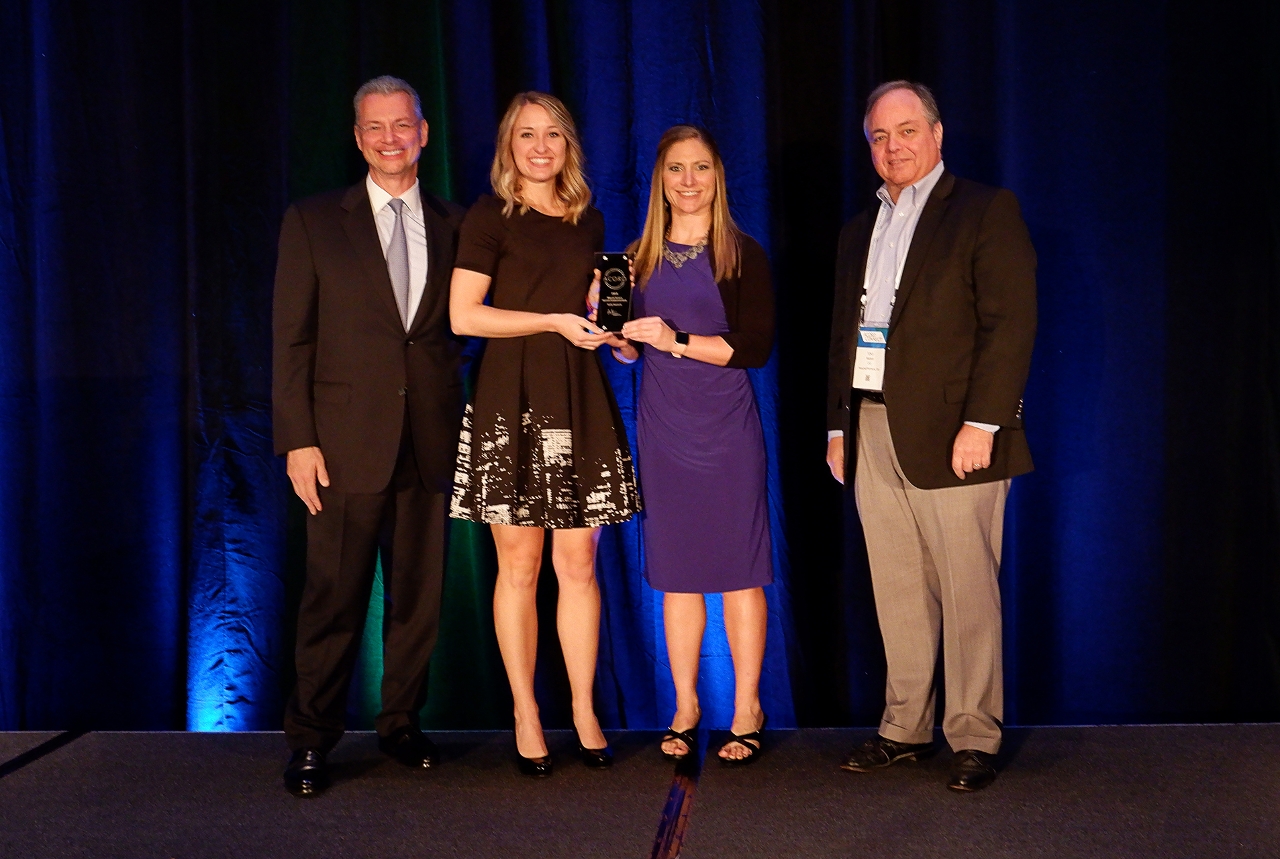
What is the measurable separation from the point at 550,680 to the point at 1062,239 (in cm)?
207

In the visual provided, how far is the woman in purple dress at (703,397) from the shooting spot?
110 inches

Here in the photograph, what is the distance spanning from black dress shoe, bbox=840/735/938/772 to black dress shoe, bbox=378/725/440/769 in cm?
105

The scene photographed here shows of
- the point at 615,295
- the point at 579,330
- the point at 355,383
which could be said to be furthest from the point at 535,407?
the point at 355,383

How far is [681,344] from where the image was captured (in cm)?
272

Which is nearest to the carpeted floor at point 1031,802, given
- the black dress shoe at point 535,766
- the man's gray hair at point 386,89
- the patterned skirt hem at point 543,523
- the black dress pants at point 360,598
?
the black dress shoe at point 535,766

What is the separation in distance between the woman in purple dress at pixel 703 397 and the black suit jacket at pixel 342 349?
0.59m

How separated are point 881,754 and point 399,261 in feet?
5.66

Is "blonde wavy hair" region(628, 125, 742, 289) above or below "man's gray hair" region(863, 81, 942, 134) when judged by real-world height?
below

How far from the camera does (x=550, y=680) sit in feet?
11.6

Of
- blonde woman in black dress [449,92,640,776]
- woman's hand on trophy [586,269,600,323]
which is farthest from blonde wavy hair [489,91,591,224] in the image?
woman's hand on trophy [586,269,600,323]

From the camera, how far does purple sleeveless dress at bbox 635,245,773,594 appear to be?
282cm

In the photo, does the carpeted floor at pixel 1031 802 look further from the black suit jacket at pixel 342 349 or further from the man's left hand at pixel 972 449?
the black suit jacket at pixel 342 349

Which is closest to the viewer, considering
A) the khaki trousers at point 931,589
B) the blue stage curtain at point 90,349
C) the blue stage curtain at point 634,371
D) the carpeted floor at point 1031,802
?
the carpeted floor at point 1031,802

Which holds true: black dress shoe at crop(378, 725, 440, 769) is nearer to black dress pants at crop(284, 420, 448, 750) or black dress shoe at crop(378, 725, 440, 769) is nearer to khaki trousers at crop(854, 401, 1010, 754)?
black dress pants at crop(284, 420, 448, 750)
